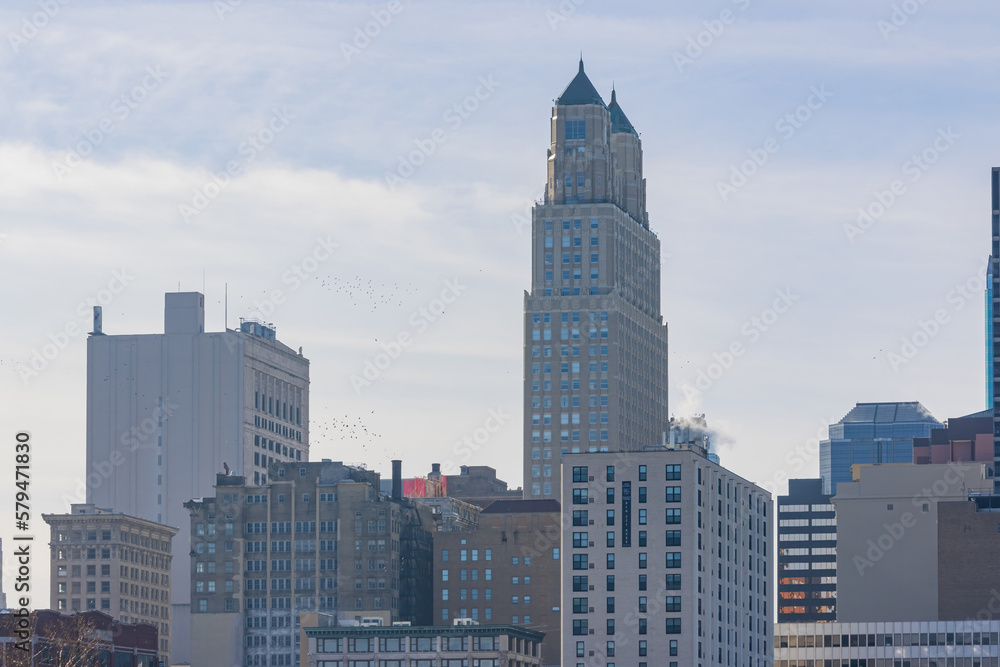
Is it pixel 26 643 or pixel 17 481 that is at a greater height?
pixel 17 481

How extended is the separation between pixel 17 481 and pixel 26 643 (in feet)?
30.9

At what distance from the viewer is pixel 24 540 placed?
123000mm

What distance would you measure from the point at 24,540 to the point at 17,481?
3903 mm

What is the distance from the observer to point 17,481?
12119 cm

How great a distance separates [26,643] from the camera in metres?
123
